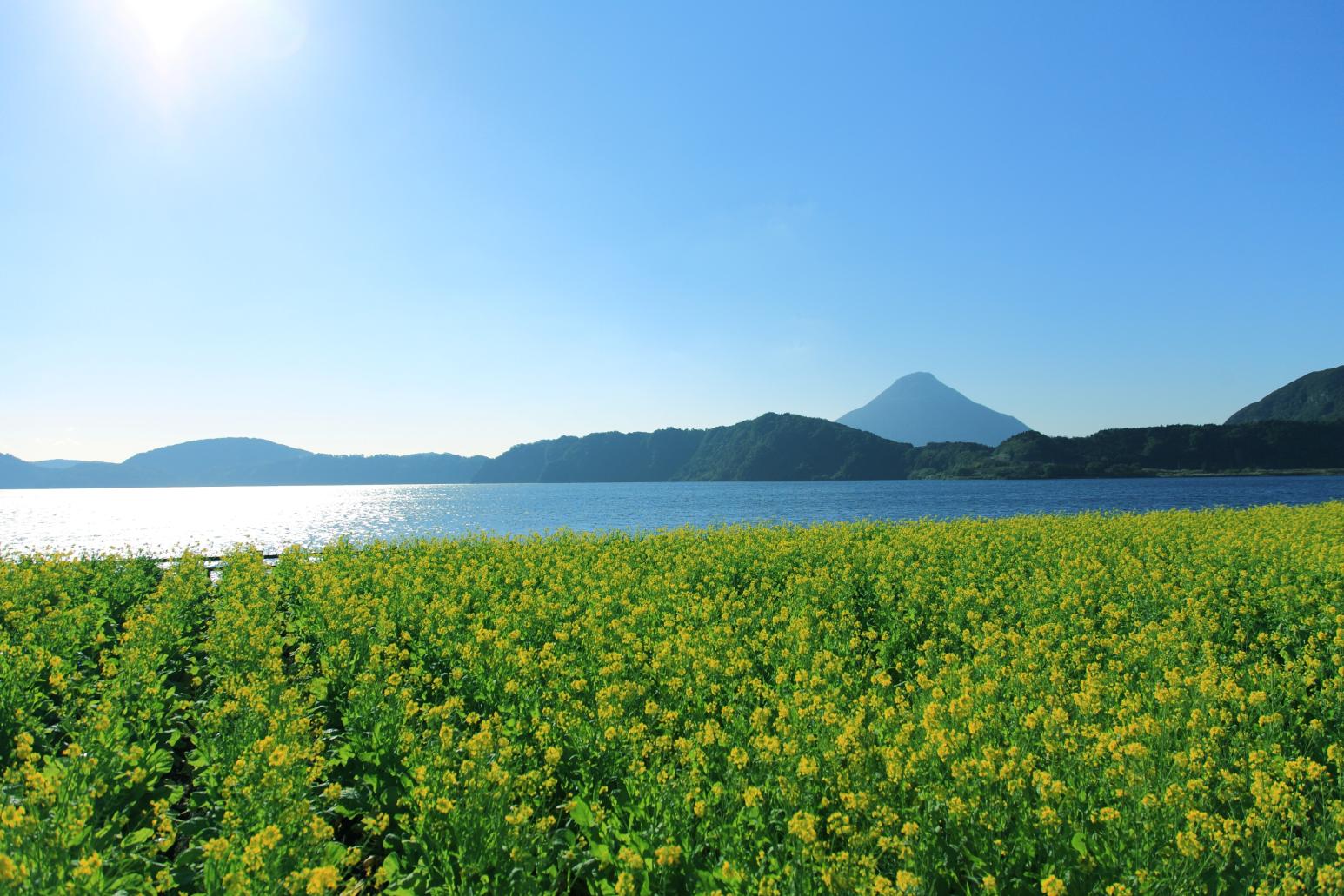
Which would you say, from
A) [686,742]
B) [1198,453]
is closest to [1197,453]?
[1198,453]

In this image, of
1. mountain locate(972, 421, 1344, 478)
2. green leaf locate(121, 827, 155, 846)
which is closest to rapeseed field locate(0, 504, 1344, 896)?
green leaf locate(121, 827, 155, 846)

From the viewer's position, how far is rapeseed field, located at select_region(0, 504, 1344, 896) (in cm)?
449

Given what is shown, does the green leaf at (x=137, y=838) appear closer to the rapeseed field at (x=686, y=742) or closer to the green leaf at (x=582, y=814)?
the rapeseed field at (x=686, y=742)

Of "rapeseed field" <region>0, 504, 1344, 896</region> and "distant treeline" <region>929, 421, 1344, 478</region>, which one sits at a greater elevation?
"distant treeline" <region>929, 421, 1344, 478</region>

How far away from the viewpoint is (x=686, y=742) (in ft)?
18.6

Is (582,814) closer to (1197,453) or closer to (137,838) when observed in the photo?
(137,838)

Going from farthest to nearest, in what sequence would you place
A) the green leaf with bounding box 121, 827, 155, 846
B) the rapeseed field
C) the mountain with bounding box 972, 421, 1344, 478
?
the mountain with bounding box 972, 421, 1344, 478, the green leaf with bounding box 121, 827, 155, 846, the rapeseed field

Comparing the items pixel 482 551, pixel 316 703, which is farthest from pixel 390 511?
pixel 316 703

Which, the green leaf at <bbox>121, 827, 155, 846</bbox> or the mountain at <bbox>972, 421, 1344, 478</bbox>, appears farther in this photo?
the mountain at <bbox>972, 421, 1344, 478</bbox>

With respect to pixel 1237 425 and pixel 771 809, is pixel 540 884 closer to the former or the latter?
pixel 771 809

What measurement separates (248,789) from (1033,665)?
26.8ft

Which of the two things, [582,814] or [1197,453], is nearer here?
[582,814]

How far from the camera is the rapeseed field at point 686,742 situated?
4492mm

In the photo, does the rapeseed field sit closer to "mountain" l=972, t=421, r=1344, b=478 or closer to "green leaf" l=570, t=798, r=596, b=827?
"green leaf" l=570, t=798, r=596, b=827
